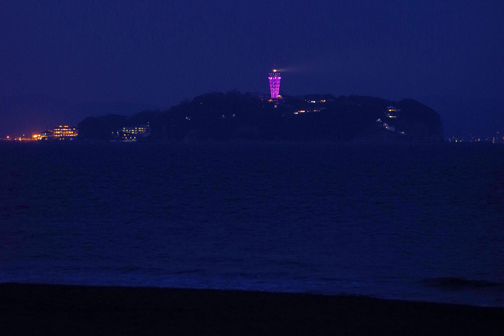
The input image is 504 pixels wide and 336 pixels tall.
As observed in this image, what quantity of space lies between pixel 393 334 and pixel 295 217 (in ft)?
56.7

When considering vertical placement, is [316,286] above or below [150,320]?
below

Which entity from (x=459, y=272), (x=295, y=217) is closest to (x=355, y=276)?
(x=459, y=272)

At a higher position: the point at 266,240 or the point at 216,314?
the point at 216,314

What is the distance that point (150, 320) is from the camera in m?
7.61

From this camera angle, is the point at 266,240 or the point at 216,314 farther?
the point at 266,240

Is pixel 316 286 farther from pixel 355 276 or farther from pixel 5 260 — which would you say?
pixel 5 260

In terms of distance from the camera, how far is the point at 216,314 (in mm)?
8023

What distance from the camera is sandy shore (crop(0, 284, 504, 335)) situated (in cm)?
712

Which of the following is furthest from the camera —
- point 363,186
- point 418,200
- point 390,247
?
point 363,186

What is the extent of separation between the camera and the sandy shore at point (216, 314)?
23.4 ft

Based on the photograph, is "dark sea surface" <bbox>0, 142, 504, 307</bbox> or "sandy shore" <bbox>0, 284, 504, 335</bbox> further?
"dark sea surface" <bbox>0, 142, 504, 307</bbox>

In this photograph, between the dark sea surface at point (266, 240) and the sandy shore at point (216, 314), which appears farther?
the dark sea surface at point (266, 240)

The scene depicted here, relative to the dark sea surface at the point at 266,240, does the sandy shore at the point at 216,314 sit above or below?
above

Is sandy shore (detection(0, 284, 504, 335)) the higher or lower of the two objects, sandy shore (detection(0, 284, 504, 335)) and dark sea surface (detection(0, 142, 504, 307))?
the higher
